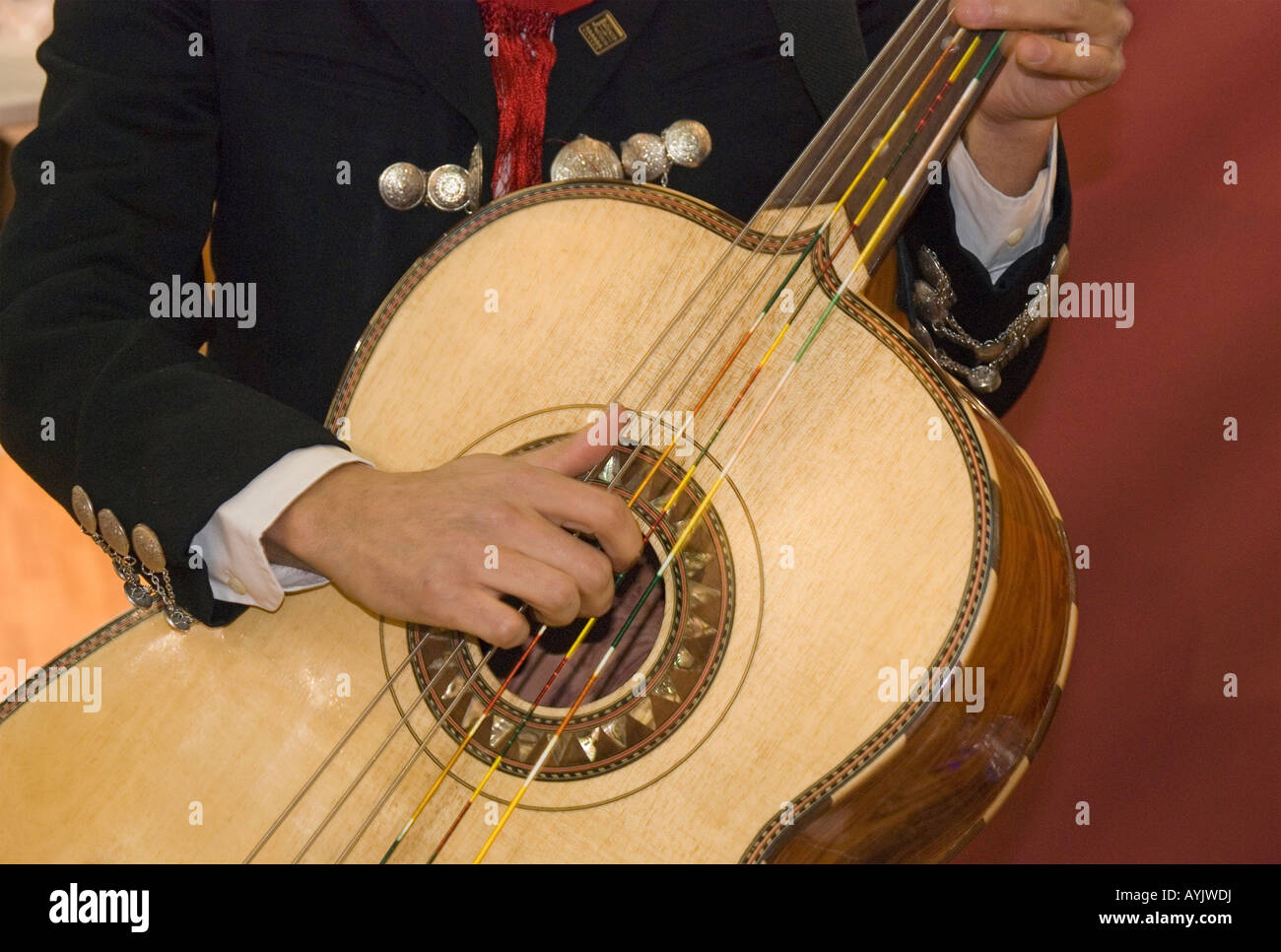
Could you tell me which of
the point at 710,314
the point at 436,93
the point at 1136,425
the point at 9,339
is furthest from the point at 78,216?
the point at 1136,425

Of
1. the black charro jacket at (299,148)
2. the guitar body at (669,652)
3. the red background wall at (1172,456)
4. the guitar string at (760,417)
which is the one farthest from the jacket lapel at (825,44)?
the red background wall at (1172,456)

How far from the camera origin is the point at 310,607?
3.55 ft

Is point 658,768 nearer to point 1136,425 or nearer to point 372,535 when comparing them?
point 372,535

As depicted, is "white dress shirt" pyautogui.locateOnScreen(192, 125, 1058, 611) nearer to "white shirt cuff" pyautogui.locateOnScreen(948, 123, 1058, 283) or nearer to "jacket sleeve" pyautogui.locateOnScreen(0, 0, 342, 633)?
"jacket sleeve" pyautogui.locateOnScreen(0, 0, 342, 633)

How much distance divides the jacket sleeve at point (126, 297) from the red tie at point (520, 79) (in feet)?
1.13

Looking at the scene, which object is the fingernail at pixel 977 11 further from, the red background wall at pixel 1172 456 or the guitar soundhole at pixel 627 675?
the red background wall at pixel 1172 456

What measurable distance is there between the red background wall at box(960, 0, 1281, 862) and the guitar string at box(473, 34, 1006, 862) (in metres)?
0.74

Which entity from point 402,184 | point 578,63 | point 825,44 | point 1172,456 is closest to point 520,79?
point 578,63

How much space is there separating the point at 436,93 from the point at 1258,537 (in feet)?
4.32

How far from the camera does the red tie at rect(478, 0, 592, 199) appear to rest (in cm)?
127

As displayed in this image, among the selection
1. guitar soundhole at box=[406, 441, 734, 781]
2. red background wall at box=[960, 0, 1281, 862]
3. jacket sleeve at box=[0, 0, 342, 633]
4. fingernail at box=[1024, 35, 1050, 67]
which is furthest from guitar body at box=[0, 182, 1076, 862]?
red background wall at box=[960, 0, 1281, 862]

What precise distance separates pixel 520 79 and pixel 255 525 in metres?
0.59

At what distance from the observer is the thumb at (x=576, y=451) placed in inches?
39.1

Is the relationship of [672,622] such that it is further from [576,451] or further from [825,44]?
[825,44]
